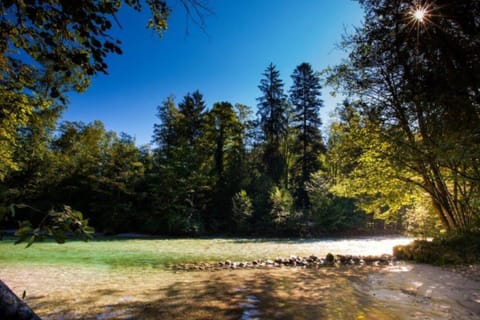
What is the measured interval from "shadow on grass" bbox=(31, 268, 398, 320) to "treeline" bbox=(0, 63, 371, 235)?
14.1 m

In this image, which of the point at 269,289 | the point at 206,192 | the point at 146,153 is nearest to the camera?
the point at 269,289

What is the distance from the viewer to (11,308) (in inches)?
31.4

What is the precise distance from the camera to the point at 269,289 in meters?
4.59

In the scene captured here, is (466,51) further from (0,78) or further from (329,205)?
(329,205)

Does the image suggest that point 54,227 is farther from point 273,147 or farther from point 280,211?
point 273,147

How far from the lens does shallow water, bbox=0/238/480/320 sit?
3391mm

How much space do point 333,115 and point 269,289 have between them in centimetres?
658

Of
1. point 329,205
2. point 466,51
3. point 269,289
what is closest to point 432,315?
point 269,289

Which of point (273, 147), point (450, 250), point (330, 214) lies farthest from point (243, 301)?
point (273, 147)

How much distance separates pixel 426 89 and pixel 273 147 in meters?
19.6

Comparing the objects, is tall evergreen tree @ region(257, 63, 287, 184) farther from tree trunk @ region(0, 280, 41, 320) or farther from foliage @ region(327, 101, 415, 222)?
tree trunk @ region(0, 280, 41, 320)

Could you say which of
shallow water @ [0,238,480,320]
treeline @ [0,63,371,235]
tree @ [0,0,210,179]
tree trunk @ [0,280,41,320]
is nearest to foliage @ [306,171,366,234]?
treeline @ [0,63,371,235]

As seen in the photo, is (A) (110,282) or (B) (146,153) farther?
(B) (146,153)

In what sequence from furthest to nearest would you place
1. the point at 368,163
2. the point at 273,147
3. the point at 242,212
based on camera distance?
the point at 273,147
the point at 242,212
the point at 368,163
